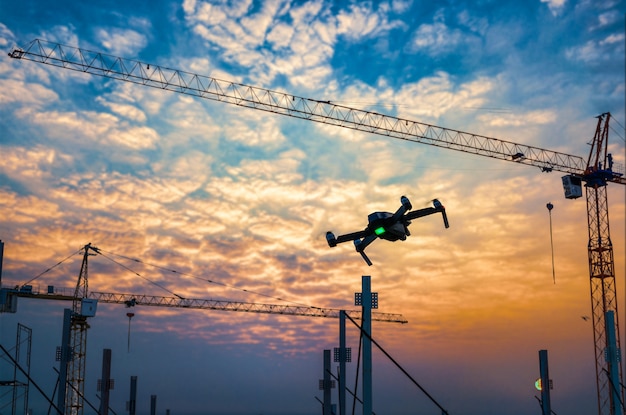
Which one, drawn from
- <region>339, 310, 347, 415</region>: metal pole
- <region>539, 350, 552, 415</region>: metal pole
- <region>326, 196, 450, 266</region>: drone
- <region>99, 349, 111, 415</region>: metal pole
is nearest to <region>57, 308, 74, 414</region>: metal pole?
<region>99, 349, 111, 415</region>: metal pole

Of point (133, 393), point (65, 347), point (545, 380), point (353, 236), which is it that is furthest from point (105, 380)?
point (353, 236)

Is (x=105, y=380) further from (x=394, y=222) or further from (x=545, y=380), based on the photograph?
(x=394, y=222)

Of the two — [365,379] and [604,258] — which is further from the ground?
[604,258]

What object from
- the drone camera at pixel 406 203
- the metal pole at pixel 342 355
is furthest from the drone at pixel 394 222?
the metal pole at pixel 342 355

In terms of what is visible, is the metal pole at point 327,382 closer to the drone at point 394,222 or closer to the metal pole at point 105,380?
the metal pole at point 105,380

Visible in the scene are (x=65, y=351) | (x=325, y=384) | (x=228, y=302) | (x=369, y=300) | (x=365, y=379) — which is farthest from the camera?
(x=228, y=302)

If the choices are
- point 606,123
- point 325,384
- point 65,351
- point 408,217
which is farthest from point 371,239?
point 606,123

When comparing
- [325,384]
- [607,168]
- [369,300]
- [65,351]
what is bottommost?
[325,384]

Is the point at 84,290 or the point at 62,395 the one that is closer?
the point at 62,395

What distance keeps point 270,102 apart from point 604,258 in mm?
52545

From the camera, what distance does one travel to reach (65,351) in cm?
4538

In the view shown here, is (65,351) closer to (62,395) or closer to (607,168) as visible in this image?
(62,395)

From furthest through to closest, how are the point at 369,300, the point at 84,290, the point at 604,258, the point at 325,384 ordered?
the point at 84,290, the point at 604,258, the point at 325,384, the point at 369,300

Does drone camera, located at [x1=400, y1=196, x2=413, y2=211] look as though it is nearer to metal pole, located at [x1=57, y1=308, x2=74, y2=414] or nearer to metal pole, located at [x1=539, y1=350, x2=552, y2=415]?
metal pole, located at [x1=57, y1=308, x2=74, y2=414]
